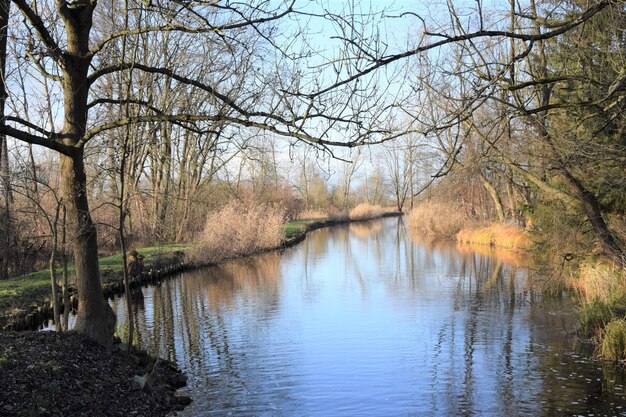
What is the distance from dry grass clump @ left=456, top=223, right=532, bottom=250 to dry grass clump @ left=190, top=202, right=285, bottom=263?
10239 mm

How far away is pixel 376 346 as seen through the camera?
1138cm

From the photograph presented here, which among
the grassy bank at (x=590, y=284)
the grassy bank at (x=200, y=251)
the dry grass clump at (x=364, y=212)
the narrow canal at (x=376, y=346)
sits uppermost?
the dry grass clump at (x=364, y=212)

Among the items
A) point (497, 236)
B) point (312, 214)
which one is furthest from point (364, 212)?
point (497, 236)

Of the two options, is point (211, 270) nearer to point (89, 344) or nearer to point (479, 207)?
point (89, 344)

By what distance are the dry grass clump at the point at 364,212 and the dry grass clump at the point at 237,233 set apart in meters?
28.0

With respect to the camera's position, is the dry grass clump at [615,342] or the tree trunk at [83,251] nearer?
the tree trunk at [83,251]

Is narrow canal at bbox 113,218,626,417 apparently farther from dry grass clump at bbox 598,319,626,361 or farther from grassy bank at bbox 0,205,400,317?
grassy bank at bbox 0,205,400,317

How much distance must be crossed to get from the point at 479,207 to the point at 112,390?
34.1m

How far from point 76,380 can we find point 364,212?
2210 inches

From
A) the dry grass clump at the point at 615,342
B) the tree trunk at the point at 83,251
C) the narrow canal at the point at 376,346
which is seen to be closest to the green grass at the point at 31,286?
the narrow canal at the point at 376,346

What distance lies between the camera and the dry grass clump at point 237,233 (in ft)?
84.2

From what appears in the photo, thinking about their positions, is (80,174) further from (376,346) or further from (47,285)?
(47,285)

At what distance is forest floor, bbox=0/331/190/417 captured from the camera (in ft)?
19.5

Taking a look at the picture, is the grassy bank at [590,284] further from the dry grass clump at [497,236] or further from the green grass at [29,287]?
the green grass at [29,287]
